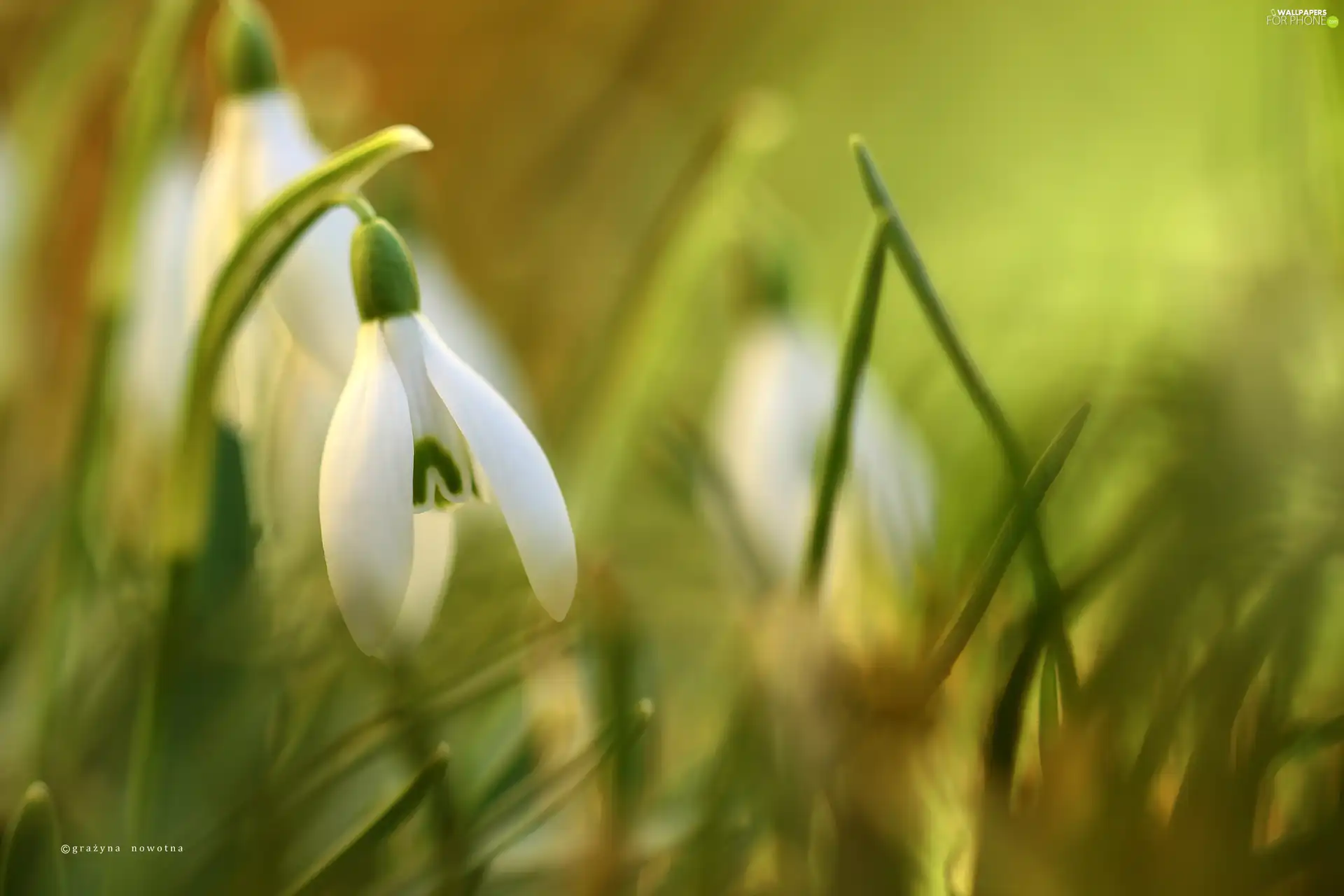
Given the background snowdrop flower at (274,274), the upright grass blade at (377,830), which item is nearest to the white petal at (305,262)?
the background snowdrop flower at (274,274)

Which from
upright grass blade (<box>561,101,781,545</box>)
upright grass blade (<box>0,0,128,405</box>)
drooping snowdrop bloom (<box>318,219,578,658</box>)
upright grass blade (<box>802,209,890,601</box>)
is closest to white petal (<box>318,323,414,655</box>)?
drooping snowdrop bloom (<box>318,219,578,658</box>)

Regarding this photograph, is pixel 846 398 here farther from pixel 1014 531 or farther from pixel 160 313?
pixel 160 313

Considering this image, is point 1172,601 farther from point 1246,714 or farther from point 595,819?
point 595,819

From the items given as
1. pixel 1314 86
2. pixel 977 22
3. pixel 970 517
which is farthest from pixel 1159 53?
pixel 970 517

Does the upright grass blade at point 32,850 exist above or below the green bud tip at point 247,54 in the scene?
below

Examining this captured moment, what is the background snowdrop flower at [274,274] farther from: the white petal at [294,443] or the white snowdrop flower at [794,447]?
the white snowdrop flower at [794,447]

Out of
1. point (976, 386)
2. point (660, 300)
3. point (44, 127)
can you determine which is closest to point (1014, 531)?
point (976, 386)

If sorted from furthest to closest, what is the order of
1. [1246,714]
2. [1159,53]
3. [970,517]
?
[1159,53] → [970,517] → [1246,714]
